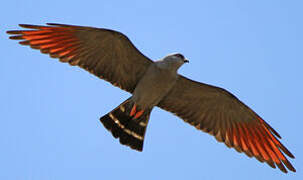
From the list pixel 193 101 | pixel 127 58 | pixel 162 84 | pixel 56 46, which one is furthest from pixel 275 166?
pixel 56 46

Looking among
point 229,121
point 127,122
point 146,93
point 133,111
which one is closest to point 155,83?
point 146,93

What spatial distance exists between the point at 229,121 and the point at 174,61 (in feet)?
8.02

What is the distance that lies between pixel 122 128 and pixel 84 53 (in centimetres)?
207

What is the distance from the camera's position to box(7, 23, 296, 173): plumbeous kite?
32.7ft

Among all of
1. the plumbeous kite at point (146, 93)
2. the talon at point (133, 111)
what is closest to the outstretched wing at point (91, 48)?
the plumbeous kite at point (146, 93)

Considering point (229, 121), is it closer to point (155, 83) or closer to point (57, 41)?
point (155, 83)

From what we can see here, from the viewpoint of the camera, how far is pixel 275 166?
35.2 feet

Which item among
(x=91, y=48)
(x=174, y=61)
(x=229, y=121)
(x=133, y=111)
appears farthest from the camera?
(x=229, y=121)

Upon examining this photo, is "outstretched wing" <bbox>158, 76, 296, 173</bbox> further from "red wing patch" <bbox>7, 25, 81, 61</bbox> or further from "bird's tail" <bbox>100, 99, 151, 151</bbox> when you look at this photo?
"red wing patch" <bbox>7, 25, 81, 61</bbox>

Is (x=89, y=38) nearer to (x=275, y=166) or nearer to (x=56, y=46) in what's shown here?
(x=56, y=46)

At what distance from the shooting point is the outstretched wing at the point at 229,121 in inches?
425

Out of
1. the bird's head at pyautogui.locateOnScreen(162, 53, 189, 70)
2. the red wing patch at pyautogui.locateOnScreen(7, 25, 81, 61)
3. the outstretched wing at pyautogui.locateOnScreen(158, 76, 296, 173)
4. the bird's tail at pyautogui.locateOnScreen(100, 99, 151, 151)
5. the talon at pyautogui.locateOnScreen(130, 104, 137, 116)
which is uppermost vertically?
the bird's head at pyautogui.locateOnScreen(162, 53, 189, 70)

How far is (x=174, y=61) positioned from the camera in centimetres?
996

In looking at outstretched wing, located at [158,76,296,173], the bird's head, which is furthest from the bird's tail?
the bird's head
